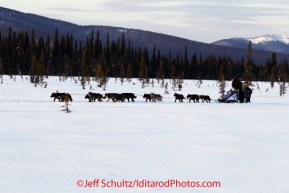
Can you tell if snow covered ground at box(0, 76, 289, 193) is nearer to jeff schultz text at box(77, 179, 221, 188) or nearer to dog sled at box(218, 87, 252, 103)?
jeff schultz text at box(77, 179, 221, 188)

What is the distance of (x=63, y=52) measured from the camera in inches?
2859

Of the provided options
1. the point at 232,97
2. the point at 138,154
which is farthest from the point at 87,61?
the point at 138,154

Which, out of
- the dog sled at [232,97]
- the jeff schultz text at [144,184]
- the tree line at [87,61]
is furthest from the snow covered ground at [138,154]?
the tree line at [87,61]

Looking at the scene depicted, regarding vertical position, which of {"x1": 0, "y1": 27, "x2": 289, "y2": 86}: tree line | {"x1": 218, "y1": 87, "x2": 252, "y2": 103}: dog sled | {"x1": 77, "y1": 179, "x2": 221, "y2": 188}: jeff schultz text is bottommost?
{"x1": 77, "y1": 179, "x2": 221, "y2": 188}: jeff schultz text

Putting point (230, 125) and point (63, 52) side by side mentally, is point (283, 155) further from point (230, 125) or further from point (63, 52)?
point (63, 52)

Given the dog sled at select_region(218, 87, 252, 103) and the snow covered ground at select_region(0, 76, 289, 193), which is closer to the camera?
the snow covered ground at select_region(0, 76, 289, 193)

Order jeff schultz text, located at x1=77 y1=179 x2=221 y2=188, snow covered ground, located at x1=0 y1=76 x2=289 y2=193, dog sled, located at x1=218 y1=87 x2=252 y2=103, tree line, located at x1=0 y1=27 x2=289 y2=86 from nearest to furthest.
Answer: jeff schultz text, located at x1=77 y1=179 x2=221 y2=188 < snow covered ground, located at x1=0 y1=76 x2=289 y2=193 < dog sled, located at x1=218 y1=87 x2=252 y2=103 < tree line, located at x1=0 y1=27 x2=289 y2=86

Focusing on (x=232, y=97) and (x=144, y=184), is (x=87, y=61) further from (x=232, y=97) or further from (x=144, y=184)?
(x=144, y=184)

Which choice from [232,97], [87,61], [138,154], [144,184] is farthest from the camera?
[87,61]

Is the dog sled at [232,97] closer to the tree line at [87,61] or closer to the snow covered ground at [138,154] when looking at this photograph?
the snow covered ground at [138,154]

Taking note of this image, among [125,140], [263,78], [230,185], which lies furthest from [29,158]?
[263,78]

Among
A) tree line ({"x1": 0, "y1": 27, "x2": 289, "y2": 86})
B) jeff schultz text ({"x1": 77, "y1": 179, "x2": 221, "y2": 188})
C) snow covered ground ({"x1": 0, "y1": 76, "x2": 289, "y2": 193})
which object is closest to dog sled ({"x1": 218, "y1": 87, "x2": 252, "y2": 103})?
snow covered ground ({"x1": 0, "y1": 76, "x2": 289, "y2": 193})

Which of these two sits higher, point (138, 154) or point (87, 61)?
point (87, 61)

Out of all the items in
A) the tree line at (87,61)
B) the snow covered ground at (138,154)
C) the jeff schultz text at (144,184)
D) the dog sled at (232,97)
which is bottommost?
the jeff schultz text at (144,184)
